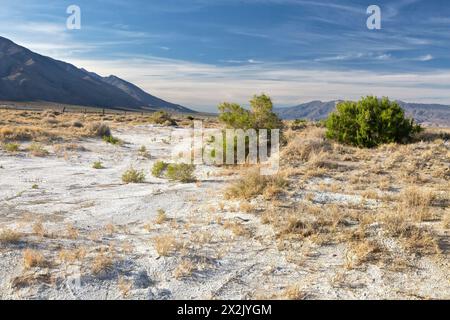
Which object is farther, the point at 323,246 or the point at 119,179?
the point at 119,179

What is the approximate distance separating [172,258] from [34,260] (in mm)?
1911

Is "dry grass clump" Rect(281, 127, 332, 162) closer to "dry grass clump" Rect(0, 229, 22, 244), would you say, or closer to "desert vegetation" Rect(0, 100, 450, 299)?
"desert vegetation" Rect(0, 100, 450, 299)

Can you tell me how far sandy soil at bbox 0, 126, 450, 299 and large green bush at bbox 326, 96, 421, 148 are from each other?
31.1 feet

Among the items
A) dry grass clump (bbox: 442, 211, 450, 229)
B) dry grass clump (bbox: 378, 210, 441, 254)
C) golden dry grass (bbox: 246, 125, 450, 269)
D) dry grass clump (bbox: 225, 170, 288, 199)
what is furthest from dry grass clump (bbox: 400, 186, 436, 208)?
dry grass clump (bbox: 225, 170, 288, 199)

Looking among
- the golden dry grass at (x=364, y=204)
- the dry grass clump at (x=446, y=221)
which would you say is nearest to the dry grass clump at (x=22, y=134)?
the golden dry grass at (x=364, y=204)

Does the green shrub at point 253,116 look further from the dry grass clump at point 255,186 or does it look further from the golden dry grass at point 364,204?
the dry grass clump at point 255,186

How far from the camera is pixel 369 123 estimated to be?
18.3 metres

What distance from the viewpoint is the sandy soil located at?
203 inches

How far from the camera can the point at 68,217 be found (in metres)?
8.27

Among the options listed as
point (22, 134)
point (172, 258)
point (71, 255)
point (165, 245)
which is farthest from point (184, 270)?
point (22, 134)

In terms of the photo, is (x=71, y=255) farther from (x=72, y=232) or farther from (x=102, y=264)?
(x=72, y=232)
